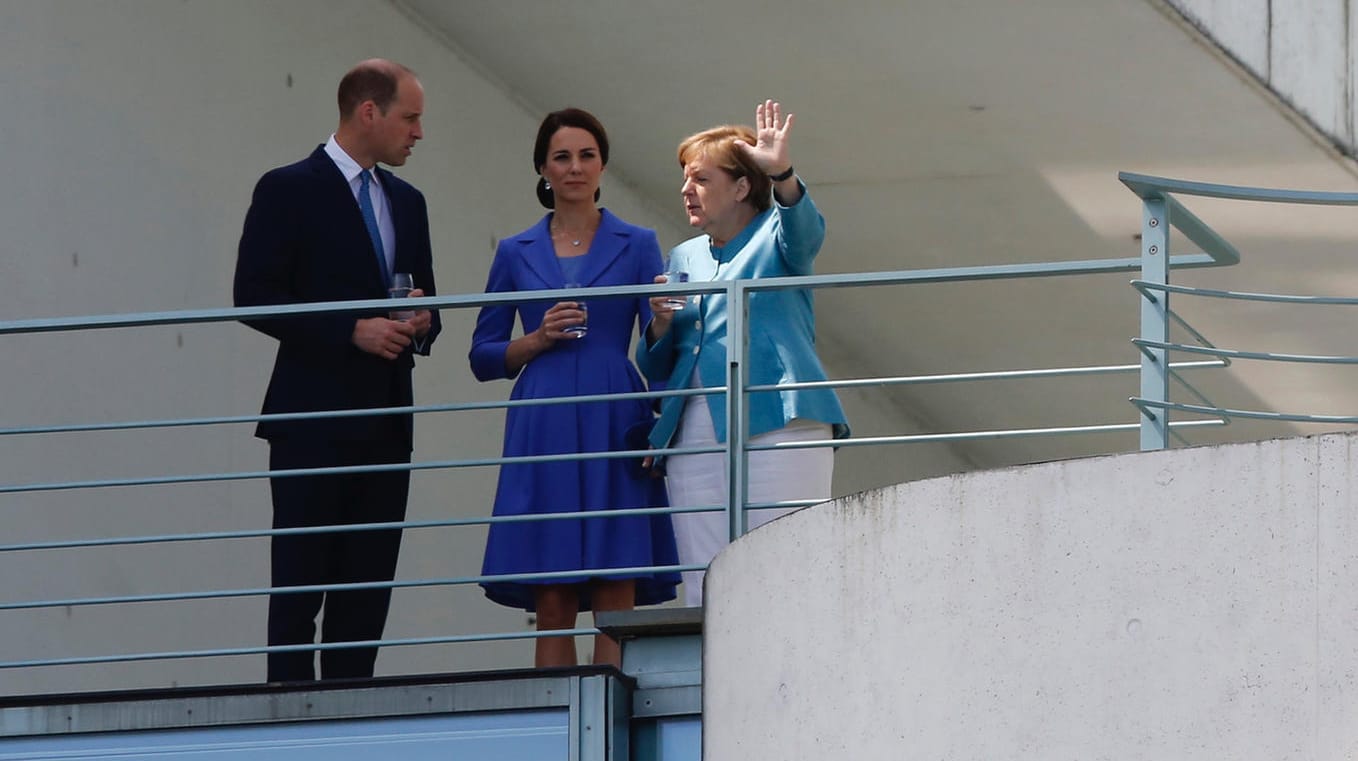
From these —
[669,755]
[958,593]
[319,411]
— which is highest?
[319,411]

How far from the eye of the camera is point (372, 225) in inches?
228

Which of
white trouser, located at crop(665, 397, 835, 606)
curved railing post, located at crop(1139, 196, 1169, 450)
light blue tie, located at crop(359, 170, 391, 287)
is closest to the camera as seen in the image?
curved railing post, located at crop(1139, 196, 1169, 450)

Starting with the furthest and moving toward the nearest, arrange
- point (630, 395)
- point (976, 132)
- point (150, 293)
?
point (976, 132)
point (150, 293)
point (630, 395)

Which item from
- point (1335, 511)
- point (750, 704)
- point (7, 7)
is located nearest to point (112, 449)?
point (7, 7)

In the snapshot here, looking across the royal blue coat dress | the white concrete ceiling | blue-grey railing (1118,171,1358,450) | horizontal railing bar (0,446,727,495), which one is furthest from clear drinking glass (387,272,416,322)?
the white concrete ceiling

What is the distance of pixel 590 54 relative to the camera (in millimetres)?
8906

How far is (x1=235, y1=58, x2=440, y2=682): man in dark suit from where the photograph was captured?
18.0 ft

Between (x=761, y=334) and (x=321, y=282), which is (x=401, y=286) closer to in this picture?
(x=321, y=282)

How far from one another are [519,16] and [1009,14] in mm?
1775

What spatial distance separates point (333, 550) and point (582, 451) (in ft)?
2.02

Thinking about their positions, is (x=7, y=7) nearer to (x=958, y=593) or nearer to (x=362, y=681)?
(x=362, y=681)

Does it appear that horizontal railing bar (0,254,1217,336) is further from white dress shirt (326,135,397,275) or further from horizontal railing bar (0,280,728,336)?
white dress shirt (326,135,397,275)

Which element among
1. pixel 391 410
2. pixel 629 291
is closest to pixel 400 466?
pixel 391 410

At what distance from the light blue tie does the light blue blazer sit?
0.67m
